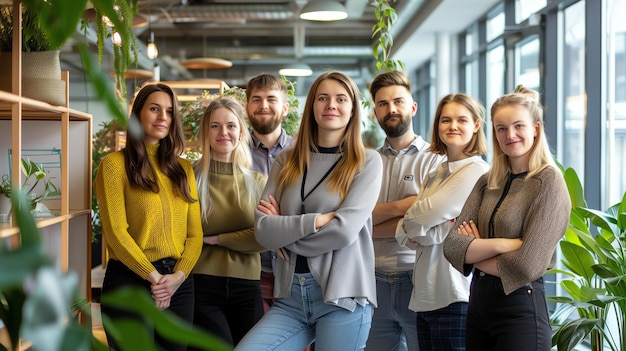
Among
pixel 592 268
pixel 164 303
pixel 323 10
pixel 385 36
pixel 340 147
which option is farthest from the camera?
pixel 323 10

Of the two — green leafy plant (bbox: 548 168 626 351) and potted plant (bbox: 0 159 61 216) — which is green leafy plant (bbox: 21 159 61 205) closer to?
potted plant (bbox: 0 159 61 216)

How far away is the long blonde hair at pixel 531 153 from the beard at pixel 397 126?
0.55 m

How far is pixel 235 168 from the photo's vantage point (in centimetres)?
301

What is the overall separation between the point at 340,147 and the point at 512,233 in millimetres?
650

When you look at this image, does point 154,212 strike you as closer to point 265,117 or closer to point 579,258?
point 265,117

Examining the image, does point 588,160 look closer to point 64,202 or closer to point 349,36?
point 64,202

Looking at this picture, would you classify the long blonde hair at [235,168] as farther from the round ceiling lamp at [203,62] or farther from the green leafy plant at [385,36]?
the round ceiling lamp at [203,62]

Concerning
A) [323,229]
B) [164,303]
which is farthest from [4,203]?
[323,229]

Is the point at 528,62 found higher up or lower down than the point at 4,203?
higher up

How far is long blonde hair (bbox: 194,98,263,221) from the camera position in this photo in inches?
116

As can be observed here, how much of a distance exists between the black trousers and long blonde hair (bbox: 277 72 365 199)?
56 centimetres

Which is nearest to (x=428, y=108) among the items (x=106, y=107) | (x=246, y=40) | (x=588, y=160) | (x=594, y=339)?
(x=246, y=40)

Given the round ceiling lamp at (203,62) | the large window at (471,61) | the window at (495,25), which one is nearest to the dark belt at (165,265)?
the window at (495,25)

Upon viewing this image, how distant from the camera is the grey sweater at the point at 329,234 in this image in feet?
7.73
